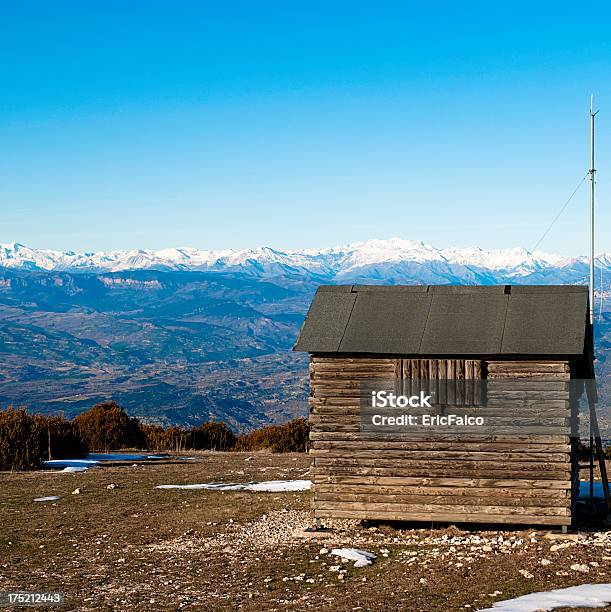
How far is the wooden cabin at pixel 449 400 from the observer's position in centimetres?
1750

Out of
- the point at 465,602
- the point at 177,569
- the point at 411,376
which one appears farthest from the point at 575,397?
the point at 177,569

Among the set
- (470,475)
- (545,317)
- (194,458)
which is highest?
(545,317)

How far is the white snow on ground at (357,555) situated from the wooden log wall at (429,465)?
167 centimetres

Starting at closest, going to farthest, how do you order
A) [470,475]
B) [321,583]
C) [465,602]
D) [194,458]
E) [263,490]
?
[465,602]
[321,583]
[470,475]
[263,490]
[194,458]

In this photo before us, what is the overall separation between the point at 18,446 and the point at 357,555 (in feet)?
64.3

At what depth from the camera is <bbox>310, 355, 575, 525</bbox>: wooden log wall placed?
17.5 m

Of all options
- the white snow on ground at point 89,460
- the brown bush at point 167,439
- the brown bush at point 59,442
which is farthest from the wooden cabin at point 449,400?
the brown bush at point 167,439

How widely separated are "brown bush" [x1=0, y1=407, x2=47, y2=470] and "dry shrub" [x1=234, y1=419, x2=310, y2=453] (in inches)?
433

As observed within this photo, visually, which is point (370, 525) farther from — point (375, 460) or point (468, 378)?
point (468, 378)

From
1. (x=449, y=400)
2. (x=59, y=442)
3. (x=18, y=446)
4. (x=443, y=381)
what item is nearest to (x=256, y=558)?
(x=449, y=400)

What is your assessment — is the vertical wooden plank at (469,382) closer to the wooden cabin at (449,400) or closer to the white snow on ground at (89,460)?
the wooden cabin at (449,400)

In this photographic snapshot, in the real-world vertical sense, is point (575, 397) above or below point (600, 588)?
above

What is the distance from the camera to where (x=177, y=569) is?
16.1 meters

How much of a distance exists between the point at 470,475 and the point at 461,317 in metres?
3.25
